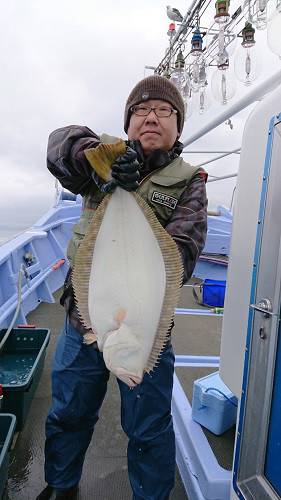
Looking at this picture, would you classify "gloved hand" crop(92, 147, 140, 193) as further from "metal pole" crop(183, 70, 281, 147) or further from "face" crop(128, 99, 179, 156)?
"metal pole" crop(183, 70, 281, 147)

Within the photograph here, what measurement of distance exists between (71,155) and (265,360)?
1032 mm

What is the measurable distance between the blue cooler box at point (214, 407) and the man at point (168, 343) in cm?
48

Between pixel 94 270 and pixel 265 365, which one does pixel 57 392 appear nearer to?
pixel 94 270

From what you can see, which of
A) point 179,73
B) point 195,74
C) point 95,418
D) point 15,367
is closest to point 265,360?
point 95,418

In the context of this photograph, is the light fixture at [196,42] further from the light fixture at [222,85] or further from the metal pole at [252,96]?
the metal pole at [252,96]

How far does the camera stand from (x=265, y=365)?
1.20 metres

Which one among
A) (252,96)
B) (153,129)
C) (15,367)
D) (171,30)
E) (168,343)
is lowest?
(15,367)

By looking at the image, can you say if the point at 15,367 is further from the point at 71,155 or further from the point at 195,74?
the point at 195,74

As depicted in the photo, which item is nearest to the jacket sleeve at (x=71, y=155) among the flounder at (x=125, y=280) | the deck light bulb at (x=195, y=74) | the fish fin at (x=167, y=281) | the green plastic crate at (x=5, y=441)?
the flounder at (x=125, y=280)

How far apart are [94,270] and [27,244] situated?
3335 millimetres

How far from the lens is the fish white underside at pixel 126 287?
3.35ft

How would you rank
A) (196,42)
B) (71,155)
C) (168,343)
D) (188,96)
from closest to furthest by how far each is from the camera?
1. (71,155)
2. (168,343)
3. (196,42)
4. (188,96)

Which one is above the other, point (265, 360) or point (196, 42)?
point (196, 42)

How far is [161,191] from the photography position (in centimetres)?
140
